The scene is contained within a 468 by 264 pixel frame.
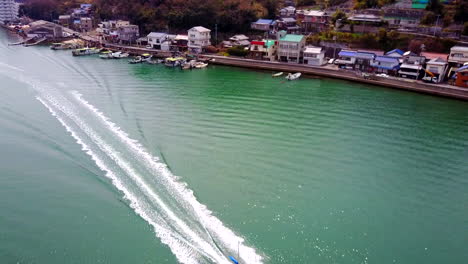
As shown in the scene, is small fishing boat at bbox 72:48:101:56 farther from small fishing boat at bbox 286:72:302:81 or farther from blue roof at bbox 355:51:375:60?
blue roof at bbox 355:51:375:60

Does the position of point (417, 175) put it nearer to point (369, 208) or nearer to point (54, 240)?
point (369, 208)

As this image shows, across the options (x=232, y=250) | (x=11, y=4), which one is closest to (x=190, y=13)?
(x=232, y=250)

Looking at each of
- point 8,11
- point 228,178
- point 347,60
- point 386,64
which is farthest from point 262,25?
point 8,11

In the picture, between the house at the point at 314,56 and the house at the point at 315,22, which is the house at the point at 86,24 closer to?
the house at the point at 315,22

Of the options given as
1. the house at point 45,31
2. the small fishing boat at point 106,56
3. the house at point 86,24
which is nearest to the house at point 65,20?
the house at point 86,24

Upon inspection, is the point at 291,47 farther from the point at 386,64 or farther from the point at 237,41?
the point at 386,64
